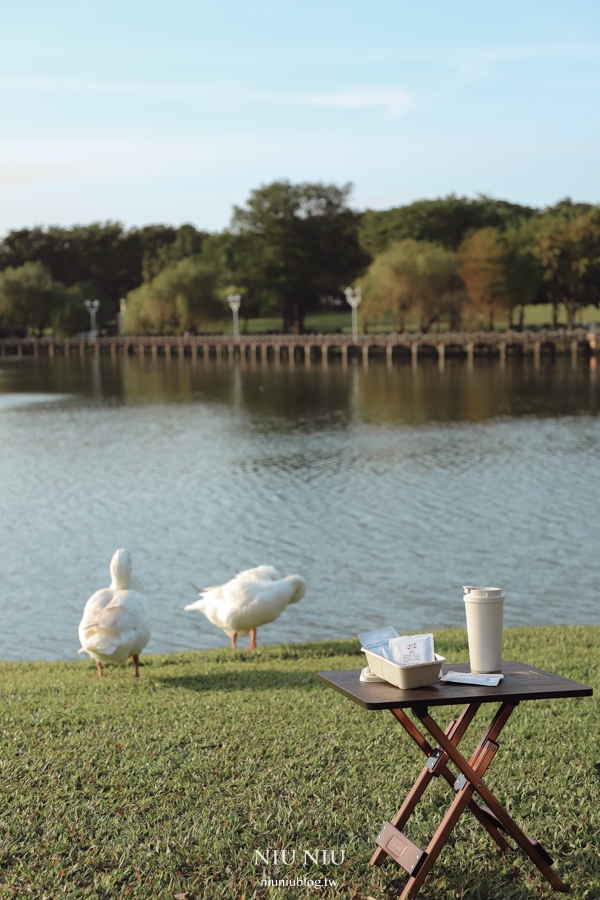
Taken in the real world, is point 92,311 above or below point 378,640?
above

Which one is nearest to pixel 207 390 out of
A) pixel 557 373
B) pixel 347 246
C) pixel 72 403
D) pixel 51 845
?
pixel 72 403

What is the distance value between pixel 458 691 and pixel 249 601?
5.54m

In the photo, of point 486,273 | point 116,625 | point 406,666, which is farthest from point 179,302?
point 406,666

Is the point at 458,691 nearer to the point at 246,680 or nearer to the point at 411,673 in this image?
the point at 411,673

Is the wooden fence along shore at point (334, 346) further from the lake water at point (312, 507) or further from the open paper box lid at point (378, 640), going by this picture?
the open paper box lid at point (378, 640)

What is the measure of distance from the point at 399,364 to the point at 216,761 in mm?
60869

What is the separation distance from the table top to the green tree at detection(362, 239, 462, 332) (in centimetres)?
6856

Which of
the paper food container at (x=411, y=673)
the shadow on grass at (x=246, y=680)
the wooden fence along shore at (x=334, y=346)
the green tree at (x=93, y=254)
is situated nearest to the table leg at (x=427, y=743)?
the paper food container at (x=411, y=673)

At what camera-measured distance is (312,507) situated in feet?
63.0

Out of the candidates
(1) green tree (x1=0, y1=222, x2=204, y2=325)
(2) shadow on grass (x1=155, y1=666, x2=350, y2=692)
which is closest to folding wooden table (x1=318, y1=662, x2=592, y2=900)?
(2) shadow on grass (x1=155, y1=666, x2=350, y2=692)

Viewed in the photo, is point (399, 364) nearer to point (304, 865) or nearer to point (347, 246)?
point (347, 246)

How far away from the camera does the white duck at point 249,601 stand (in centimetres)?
880

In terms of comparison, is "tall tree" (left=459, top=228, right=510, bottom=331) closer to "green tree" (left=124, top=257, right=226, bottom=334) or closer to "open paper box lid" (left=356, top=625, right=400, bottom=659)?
"green tree" (left=124, top=257, right=226, bottom=334)

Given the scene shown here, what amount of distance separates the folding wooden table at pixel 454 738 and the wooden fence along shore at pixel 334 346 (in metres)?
61.5
